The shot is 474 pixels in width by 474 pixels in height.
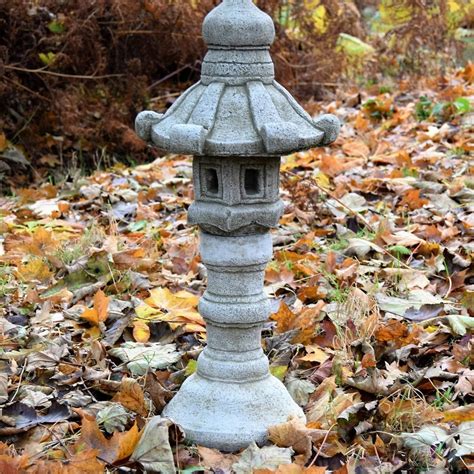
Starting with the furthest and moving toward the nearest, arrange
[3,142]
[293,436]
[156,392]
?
[3,142] < [156,392] < [293,436]

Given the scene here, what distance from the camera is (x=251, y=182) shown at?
9.14 feet

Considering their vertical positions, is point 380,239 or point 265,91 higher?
point 265,91

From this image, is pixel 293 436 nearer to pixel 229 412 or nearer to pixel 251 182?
pixel 229 412

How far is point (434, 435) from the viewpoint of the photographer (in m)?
2.78

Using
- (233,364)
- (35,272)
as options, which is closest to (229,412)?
(233,364)

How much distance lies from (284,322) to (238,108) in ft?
4.01

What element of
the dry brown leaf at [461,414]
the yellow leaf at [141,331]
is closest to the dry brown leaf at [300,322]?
the yellow leaf at [141,331]

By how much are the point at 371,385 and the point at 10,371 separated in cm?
128

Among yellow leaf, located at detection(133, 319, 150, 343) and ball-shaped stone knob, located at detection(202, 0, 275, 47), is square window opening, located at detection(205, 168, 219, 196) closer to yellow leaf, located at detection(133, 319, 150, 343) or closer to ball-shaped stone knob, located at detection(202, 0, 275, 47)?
Result: ball-shaped stone knob, located at detection(202, 0, 275, 47)

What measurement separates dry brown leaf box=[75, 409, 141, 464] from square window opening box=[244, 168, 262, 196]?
771 millimetres

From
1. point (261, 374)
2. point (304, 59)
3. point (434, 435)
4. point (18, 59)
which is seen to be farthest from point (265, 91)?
point (304, 59)

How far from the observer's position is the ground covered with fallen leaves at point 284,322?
2.72 metres

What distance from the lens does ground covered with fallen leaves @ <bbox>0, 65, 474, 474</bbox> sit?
2.72 m

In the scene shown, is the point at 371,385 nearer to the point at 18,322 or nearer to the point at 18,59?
the point at 18,322
